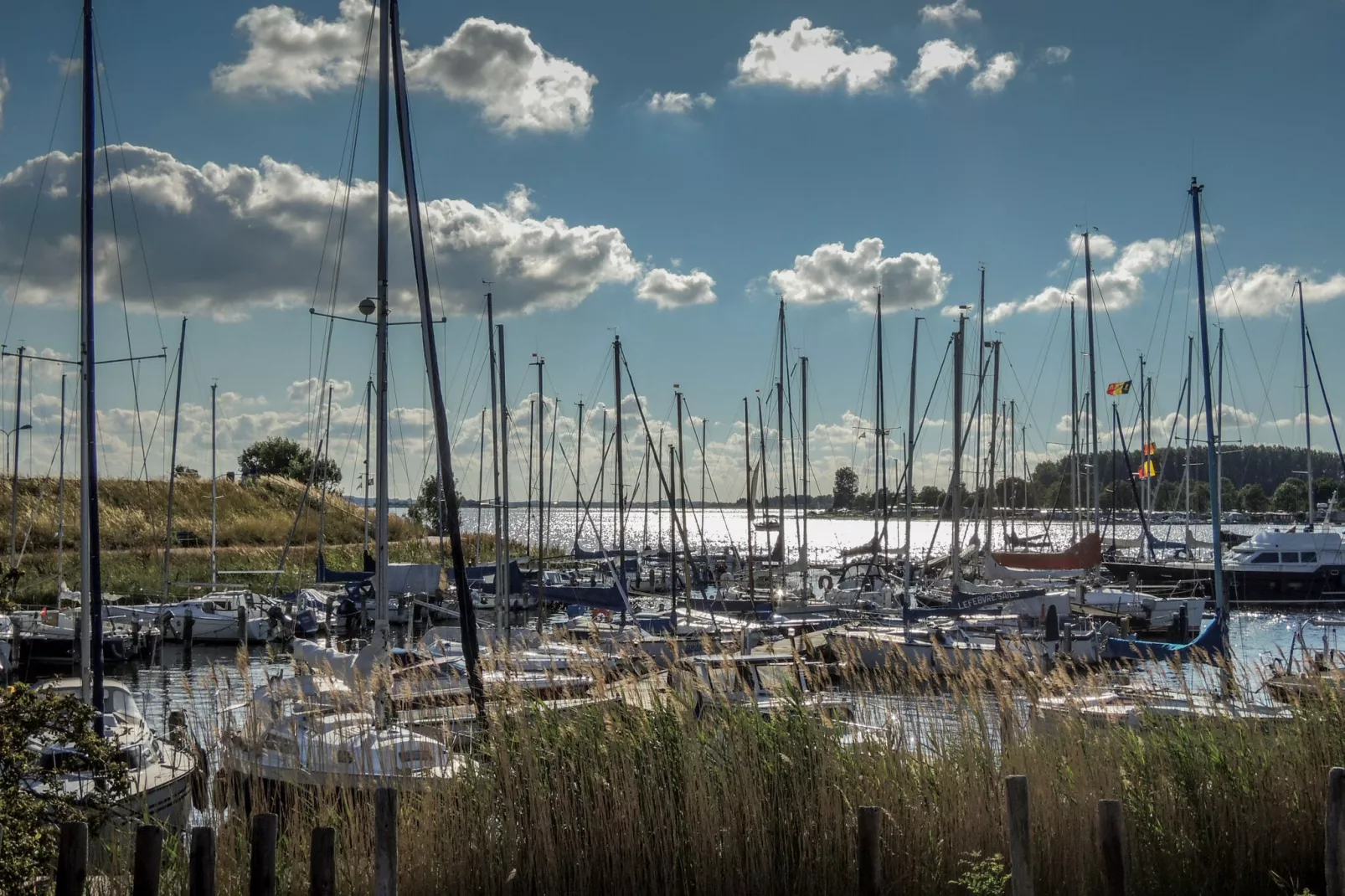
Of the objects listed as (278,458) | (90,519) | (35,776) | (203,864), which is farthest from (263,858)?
(278,458)

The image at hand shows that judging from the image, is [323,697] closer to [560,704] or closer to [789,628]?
[560,704]

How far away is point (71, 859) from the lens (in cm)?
771

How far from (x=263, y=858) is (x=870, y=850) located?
434 centimetres

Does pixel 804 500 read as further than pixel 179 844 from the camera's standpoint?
Yes

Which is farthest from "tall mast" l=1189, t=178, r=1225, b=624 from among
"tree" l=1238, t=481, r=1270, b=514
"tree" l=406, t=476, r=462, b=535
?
"tree" l=1238, t=481, r=1270, b=514

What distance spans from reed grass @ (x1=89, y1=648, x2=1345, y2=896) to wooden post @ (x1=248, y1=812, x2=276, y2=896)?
1.05m

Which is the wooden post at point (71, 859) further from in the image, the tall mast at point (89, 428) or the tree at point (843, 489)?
the tree at point (843, 489)

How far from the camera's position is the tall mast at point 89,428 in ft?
55.8

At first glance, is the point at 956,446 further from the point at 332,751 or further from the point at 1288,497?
the point at 1288,497

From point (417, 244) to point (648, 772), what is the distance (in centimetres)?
1006

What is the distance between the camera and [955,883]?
8.95m

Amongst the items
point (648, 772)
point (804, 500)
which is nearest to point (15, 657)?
point (648, 772)

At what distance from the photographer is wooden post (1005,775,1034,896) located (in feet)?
26.2

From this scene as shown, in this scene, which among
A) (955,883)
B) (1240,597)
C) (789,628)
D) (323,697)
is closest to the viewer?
(955,883)
